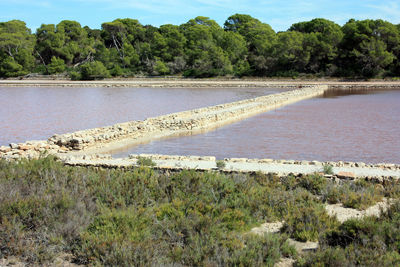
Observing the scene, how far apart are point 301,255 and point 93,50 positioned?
74.0 meters

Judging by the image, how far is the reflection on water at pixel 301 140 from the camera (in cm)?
1212

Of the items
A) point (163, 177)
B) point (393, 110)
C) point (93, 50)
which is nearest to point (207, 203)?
point (163, 177)

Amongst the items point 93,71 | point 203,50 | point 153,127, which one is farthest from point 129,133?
point 93,71

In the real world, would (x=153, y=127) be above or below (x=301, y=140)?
above

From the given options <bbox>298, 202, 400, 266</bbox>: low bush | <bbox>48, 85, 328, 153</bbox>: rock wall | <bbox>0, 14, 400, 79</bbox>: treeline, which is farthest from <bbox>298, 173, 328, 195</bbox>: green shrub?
<bbox>0, 14, 400, 79</bbox>: treeline

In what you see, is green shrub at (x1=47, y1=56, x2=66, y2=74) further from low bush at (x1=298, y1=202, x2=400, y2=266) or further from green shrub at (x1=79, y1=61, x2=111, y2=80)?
low bush at (x1=298, y1=202, x2=400, y2=266)

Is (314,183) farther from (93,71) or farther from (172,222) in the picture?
(93,71)

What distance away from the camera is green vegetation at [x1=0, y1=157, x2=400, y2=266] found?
14.1 ft

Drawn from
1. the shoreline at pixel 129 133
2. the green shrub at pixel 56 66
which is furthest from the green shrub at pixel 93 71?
the shoreline at pixel 129 133

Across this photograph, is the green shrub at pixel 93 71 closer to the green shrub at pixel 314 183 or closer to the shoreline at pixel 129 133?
the shoreline at pixel 129 133

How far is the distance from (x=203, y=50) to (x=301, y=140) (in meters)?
52.9

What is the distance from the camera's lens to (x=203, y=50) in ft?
216

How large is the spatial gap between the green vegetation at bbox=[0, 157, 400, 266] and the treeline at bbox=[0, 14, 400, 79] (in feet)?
161

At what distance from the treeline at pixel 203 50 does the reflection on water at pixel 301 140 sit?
115ft
